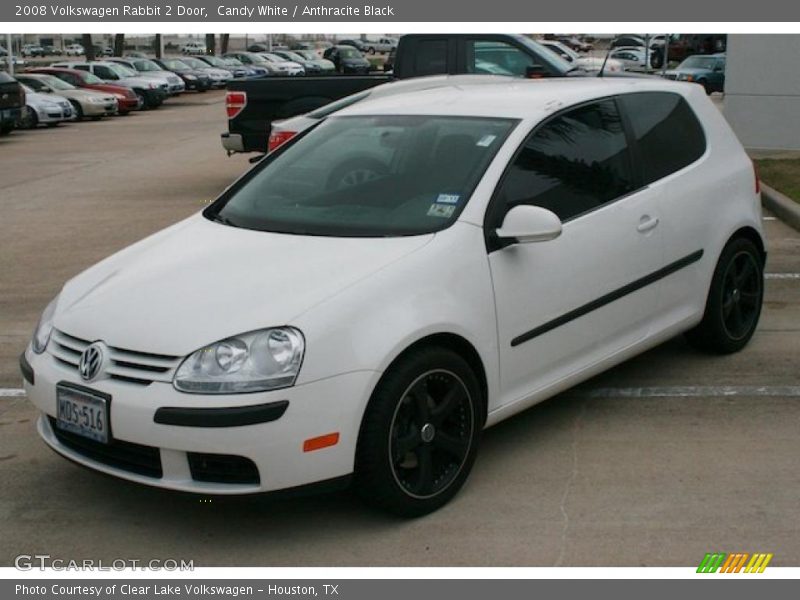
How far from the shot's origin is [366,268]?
434 centimetres

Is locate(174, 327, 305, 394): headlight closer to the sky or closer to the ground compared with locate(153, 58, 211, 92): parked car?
closer to the sky

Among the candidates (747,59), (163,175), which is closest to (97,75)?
(163,175)

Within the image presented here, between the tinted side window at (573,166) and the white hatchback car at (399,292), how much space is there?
0.01 metres

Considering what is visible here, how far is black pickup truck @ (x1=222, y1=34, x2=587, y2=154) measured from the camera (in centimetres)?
1288

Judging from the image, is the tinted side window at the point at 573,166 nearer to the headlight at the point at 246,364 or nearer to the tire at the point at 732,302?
the tire at the point at 732,302

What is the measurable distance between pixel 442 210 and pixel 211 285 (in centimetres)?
103

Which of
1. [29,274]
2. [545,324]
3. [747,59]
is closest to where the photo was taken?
[545,324]

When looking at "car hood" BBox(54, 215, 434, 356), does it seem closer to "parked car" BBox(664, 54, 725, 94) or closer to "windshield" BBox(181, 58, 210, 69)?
"parked car" BBox(664, 54, 725, 94)

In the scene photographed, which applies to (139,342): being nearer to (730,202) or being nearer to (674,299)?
(674,299)

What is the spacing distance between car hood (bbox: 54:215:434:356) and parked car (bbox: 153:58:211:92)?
134 ft

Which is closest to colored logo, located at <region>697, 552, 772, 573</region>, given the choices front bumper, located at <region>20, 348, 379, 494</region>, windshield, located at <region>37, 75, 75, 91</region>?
front bumper, located at <region>20, 348, 379, 494</region>

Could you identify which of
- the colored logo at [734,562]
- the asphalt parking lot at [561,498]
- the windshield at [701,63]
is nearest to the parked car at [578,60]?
the windshield at [701,63]

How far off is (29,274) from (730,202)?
583 cm

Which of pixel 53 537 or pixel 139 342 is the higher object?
Answer: pixel 139 342
